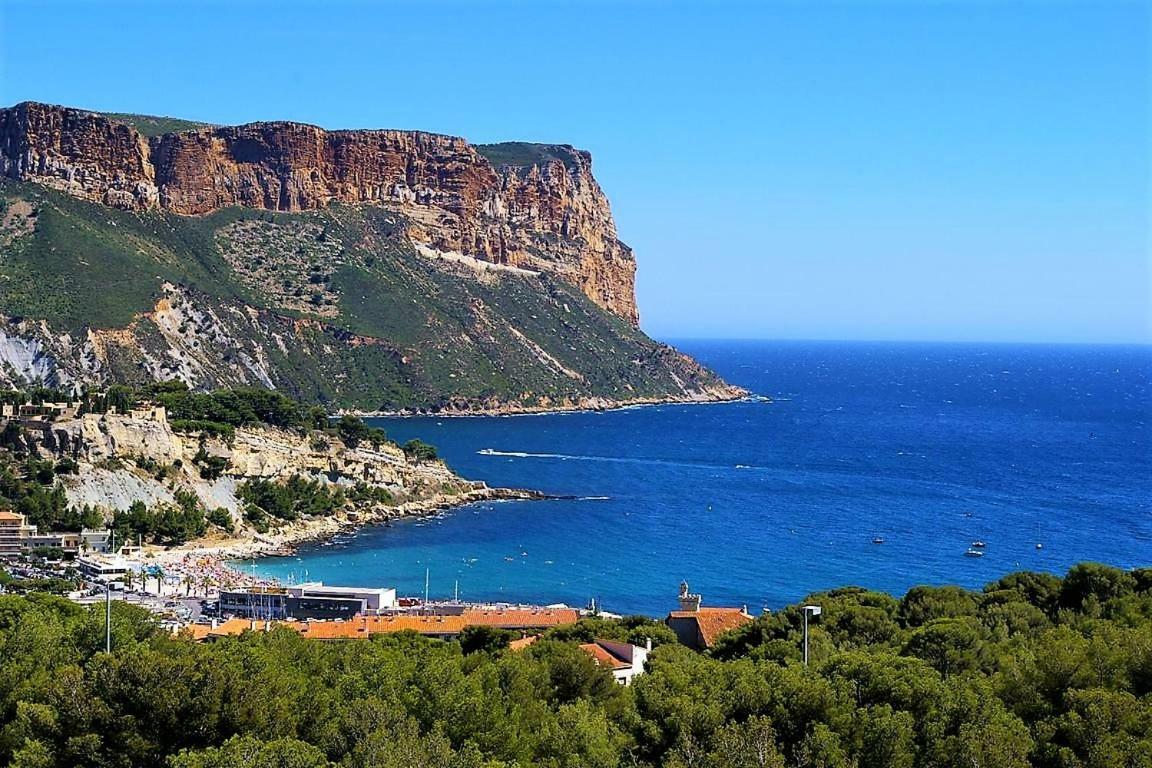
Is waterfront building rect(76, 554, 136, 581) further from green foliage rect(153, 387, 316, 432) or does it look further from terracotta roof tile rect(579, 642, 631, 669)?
terracotta roof tile rect(579, 642, 631, 669)

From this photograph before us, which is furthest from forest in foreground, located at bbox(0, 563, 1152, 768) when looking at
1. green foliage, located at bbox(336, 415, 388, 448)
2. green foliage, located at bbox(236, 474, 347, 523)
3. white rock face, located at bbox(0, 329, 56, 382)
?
white rock face, located at bbox(0, 329, 56, 382)

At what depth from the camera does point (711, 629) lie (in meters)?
40.6

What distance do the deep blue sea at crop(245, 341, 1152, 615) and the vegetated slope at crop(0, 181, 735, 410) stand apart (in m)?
11.8

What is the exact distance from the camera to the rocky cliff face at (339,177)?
14212 cm

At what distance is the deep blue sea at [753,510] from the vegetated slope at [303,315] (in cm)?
1181

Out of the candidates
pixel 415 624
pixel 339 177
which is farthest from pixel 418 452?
pixel 339 177

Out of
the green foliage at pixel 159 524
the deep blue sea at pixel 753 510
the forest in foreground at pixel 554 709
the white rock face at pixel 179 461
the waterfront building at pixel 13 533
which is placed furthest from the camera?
the white rock face at pixel 179 461

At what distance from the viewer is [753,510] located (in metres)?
86.4

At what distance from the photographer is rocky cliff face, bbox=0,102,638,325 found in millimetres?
142125

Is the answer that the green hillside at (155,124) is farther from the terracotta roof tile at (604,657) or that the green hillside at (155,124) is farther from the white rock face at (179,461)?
the terracotta roof tile at (604,657)

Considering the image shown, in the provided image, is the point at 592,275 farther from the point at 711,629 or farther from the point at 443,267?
the point at 711,629

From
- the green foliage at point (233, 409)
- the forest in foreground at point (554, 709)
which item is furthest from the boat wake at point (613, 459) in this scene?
the forest in foreground at point (554, 709)

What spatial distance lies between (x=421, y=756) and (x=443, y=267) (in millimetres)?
152837

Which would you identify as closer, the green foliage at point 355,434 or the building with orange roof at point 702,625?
the building with orange roof at point 702,625
